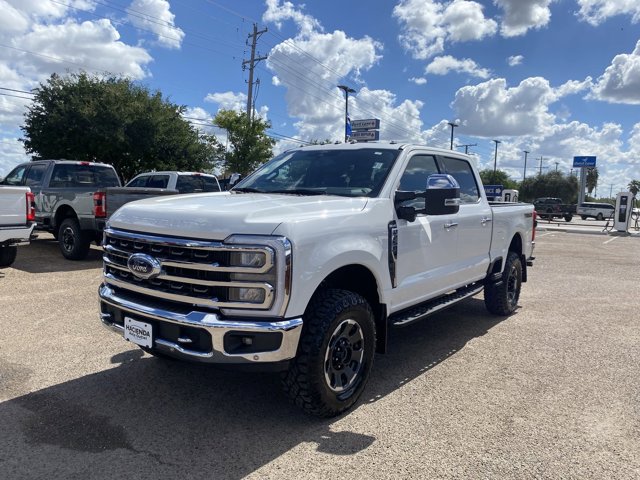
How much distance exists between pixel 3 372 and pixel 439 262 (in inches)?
155

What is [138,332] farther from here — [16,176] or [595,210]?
[595,210]

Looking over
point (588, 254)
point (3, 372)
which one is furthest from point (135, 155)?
point (3, 372)

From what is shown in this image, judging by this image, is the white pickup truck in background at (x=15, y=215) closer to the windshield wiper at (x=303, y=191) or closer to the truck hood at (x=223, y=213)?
the truck hood at (x=223, y=213)

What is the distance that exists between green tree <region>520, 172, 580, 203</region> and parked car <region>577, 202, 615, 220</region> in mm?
30728

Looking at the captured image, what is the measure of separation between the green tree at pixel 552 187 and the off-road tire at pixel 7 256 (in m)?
75.0

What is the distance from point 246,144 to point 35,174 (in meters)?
22.1

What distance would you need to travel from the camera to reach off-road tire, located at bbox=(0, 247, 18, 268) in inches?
351

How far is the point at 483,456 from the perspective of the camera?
304 cm

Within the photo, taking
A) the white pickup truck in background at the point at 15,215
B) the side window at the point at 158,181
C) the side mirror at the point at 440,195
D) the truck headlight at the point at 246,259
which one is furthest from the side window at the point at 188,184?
the truck headlight at the point at 246,259

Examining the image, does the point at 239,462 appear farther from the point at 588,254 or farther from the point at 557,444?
the point at 588,254

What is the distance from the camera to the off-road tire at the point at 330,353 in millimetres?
3162

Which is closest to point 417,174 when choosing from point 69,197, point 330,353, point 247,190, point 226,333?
point 247,190

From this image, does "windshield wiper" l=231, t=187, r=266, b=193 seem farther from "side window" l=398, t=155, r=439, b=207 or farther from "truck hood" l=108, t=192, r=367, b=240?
"side window" l=398, t=155, r=439, b=207

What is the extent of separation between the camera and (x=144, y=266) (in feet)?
10.7
